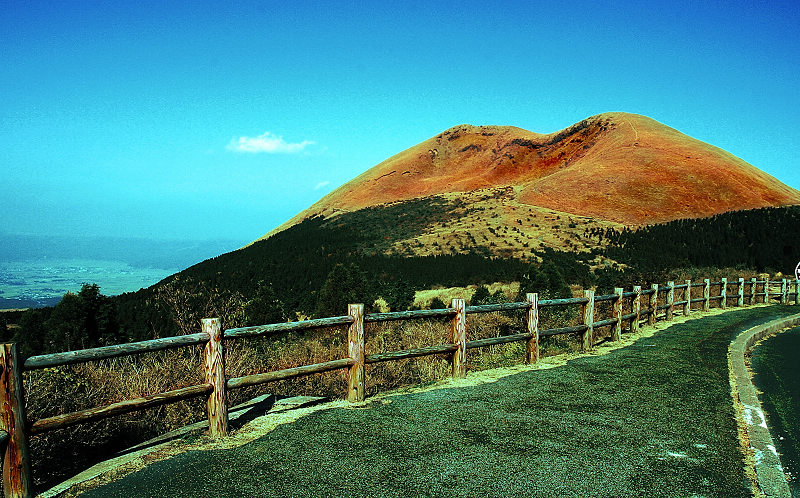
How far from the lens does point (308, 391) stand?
8609 millimetres

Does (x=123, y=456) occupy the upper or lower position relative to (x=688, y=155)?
lower

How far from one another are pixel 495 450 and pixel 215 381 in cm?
265

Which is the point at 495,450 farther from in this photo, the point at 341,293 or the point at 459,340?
the point at 341,293

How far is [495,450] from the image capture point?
4.69m

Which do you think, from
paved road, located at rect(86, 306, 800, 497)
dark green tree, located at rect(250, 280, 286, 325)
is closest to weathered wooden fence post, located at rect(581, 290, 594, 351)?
paved road, located at rect(86, 306, 800, 497)

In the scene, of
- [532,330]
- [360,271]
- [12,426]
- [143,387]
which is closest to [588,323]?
[532,330]

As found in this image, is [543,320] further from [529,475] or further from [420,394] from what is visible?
[529,475]

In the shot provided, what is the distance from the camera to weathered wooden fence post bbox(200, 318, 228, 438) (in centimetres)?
508

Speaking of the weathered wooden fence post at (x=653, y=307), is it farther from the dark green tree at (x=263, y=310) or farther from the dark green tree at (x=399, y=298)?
the dark green tree at (x=399, y=298)

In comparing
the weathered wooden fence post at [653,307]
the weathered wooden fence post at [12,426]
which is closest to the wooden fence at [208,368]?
the weathered wooden fence post at [12,426]

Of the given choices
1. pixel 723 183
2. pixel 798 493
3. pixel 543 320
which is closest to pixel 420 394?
pixel 798 493

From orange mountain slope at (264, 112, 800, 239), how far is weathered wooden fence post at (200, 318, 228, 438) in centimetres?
6145

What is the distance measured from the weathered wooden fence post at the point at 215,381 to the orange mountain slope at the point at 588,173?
202ft

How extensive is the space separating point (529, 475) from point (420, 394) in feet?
8.83
